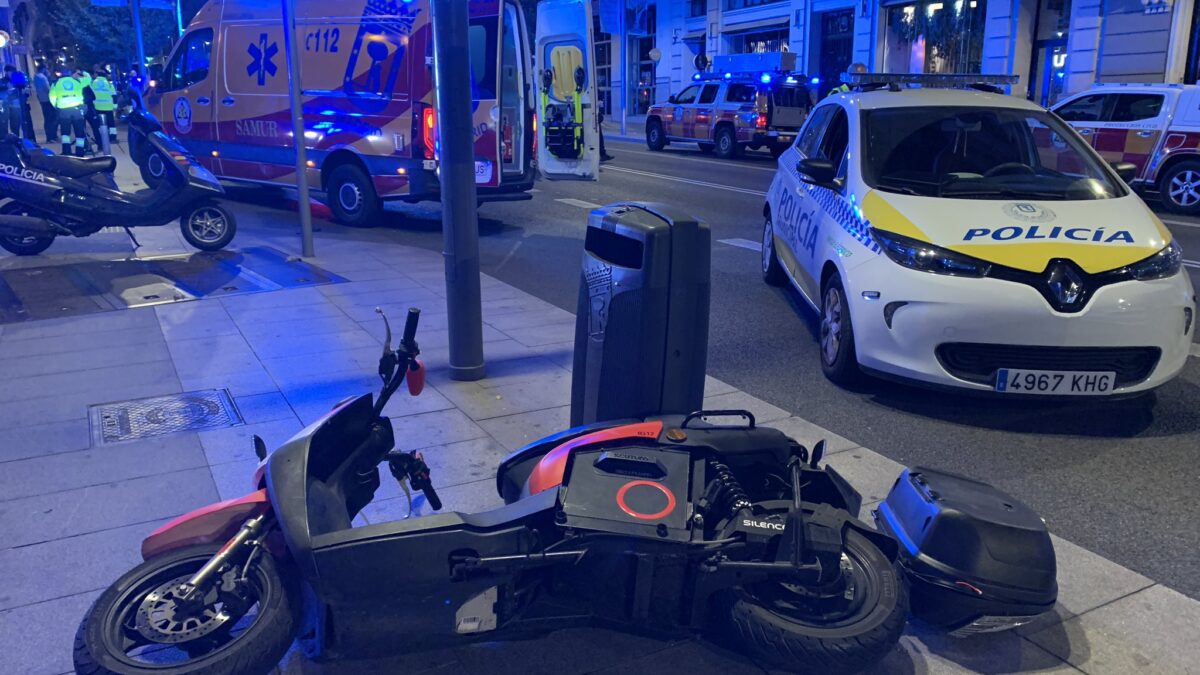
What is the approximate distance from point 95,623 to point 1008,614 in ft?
8.45

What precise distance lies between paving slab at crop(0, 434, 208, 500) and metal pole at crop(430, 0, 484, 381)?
1.62 m

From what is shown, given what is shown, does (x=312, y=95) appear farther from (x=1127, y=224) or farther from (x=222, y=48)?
(x=1127, y=224)

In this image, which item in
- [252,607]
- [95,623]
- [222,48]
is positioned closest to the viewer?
[95,623]

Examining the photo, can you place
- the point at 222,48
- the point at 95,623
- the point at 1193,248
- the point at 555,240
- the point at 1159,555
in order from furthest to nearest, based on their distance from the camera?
the point at 222,48 < the point at 555,240 < the point at 1193,248 < the point at 1159,555 < the point at 95,623

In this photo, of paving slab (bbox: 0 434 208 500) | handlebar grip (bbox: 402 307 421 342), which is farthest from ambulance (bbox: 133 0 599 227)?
handlebar grip (bbox: 402 307 421 342)

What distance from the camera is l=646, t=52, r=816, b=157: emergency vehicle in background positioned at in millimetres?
21719

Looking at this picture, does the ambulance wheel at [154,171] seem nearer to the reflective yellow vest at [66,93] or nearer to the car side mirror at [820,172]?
the car side mirror at [820,172]

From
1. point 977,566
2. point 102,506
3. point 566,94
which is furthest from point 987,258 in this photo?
point 566,94

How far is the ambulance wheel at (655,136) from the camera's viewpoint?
25.4 metres

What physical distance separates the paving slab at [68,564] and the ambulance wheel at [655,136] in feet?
73.7

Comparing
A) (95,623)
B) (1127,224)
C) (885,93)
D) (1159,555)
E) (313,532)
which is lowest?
(1159,555)

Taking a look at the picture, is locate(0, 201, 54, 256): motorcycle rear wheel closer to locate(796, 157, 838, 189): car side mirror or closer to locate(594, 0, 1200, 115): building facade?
locate(796, 157, 838, 189): car side mirror

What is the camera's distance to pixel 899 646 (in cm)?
299

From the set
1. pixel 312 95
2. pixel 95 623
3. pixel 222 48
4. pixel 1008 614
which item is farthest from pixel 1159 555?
pixel 222 48
